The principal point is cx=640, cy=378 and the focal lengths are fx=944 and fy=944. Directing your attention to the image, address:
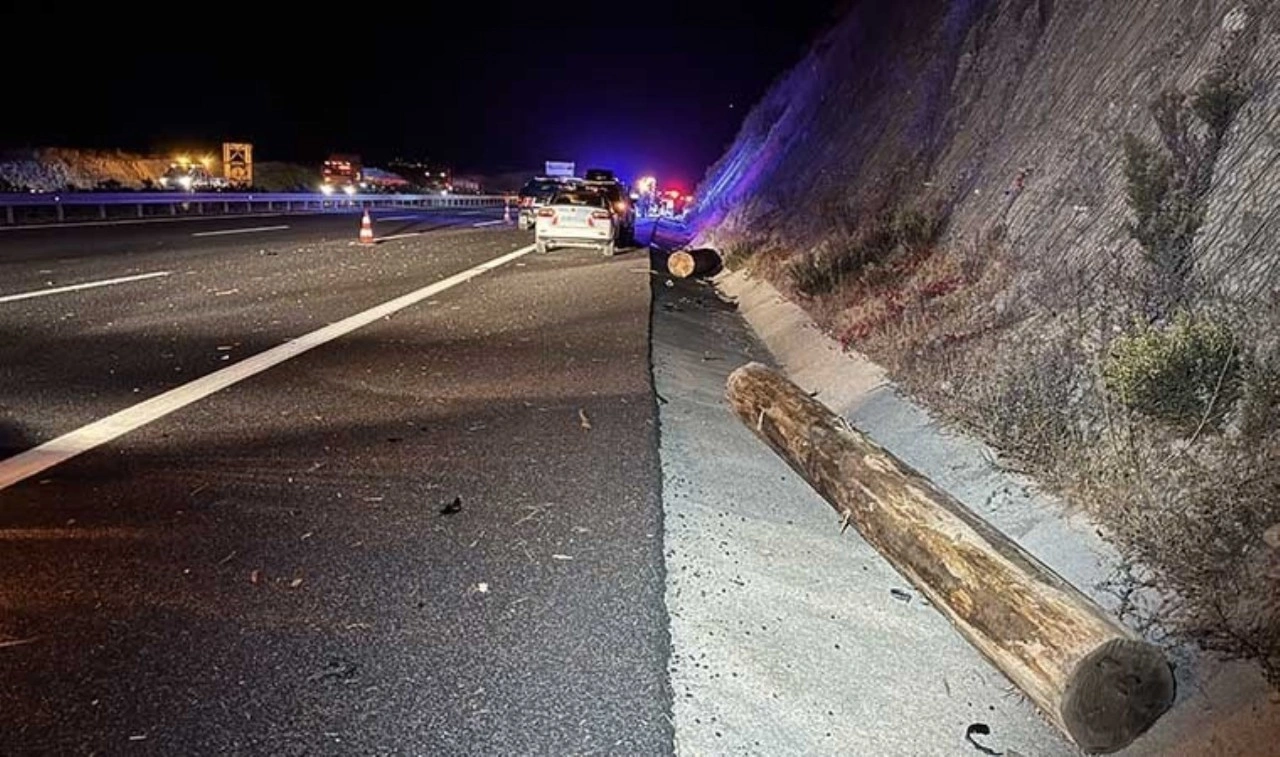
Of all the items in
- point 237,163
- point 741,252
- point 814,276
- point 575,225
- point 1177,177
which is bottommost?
point 741,252

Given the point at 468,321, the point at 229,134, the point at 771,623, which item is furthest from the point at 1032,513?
the point at 229,134

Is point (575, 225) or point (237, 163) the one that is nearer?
point (575, 225)

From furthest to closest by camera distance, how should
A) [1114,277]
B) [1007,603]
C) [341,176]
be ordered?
[341,176] → [1114,277] → [1007,603]

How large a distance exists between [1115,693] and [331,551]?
3.45 m

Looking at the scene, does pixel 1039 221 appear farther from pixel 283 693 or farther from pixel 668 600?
pixel 283 693

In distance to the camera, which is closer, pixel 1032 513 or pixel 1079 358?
pixel 1032 513

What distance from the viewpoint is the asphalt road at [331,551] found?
3.30 meters

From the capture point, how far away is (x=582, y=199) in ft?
75.0

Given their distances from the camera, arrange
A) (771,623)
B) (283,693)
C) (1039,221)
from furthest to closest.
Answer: (1039,221) → (771,623) → (283,693)

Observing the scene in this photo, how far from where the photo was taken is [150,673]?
3.44m

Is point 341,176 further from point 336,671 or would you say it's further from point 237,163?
point 336,671

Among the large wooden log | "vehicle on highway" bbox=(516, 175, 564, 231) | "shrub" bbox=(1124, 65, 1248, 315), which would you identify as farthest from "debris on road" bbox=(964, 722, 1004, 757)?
"vehicle on highway" bbox=(516, 175, 564, 231)

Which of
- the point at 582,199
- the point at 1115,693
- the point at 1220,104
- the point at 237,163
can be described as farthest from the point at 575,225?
the point at 237,163

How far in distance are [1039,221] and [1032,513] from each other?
4.65 metres
